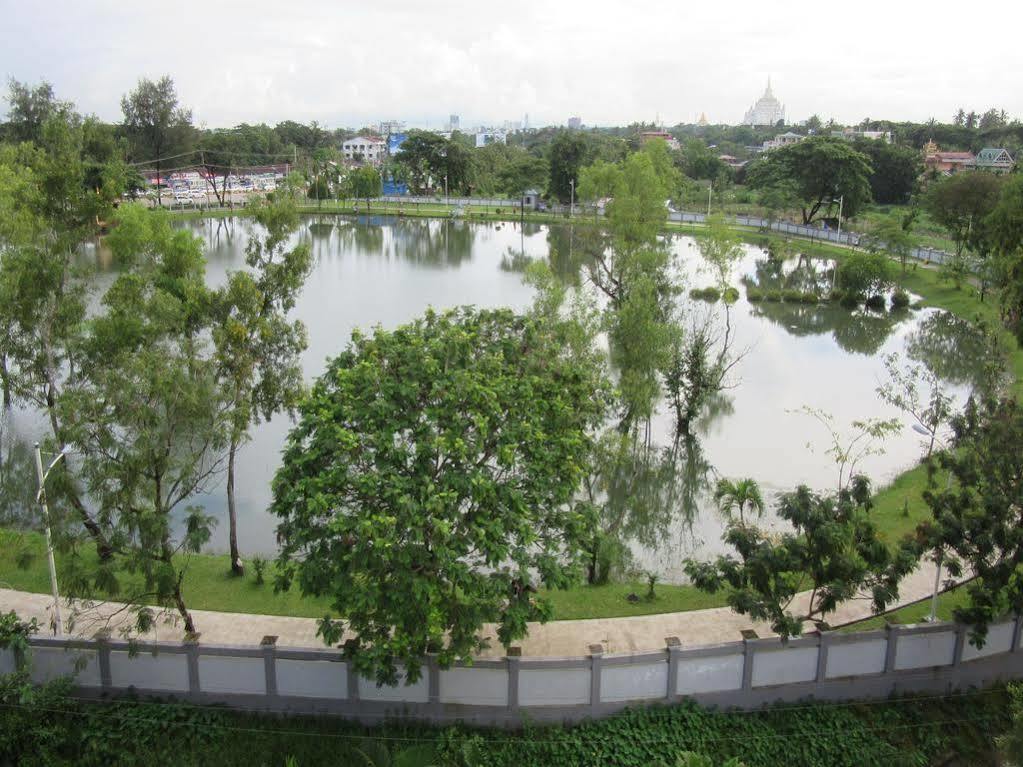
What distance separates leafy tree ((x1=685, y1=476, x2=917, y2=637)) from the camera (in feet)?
33.2

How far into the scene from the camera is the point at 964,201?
42.2m

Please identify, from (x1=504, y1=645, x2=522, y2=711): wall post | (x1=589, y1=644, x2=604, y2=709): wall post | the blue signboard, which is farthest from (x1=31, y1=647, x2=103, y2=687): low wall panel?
the blue signboard

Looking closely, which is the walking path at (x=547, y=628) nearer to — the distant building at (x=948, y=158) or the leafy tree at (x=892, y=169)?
the leafy tree at (x=892, y=169)

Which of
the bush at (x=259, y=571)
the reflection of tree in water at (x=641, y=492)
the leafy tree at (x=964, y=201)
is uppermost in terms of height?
the leafy tree at (x=964, y=201)

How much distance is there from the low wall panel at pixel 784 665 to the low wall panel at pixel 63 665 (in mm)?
7730

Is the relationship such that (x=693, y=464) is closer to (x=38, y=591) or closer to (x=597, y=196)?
(x=38, y=591)

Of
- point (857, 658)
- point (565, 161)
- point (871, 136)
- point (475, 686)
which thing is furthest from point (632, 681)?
point (871, 136)

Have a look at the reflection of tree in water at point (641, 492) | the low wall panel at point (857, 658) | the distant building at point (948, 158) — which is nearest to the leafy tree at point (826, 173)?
the distant building at point (948, 158)

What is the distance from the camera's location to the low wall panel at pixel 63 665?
10000 mm

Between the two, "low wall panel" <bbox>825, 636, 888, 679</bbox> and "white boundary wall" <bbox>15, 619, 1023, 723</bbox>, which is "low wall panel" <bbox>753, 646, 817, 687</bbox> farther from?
"low wall panel" <bbox>825, 636, 888, 679</bbox>

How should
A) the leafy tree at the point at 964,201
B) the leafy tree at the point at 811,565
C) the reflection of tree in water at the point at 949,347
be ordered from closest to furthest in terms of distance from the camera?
1. the leafy tree at the point at 811,565
2. the reflection of tree in water at the point at 949,347
3. the leafy tree at the point at 964,201

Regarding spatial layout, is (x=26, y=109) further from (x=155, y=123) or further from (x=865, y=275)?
(x=865, y=275)

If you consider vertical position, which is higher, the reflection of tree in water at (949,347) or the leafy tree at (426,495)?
the leafy tree at (426,495)

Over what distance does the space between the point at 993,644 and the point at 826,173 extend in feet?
157
